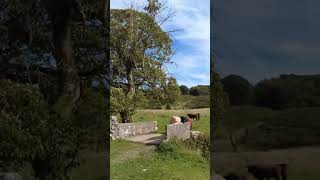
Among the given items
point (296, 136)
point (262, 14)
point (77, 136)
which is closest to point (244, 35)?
point (262, 14)

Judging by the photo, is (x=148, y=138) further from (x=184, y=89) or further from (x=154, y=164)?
(x=184, y=89)

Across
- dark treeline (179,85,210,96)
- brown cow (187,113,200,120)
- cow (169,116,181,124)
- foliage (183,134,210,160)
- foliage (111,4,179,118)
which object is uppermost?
foliage (111,4,179,118)

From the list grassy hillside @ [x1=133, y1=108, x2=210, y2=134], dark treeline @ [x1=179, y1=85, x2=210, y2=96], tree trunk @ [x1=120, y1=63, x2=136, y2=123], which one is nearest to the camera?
dark treeline @ [x1=179, y1=85, x2=210, y2=96]

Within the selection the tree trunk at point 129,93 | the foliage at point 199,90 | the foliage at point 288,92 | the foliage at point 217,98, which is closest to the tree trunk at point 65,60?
the tree trunk at point 129,93

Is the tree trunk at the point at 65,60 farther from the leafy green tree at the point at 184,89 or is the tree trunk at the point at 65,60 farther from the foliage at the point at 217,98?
the foliage at the point at 217,98

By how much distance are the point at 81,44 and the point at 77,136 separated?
883 mm

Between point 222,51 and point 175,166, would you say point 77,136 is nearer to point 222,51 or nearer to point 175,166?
point 175,166

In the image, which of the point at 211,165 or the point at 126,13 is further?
the point at 126,13

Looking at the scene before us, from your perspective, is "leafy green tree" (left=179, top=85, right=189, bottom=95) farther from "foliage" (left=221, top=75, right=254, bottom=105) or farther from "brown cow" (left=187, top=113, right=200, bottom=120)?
"foliage" (left=221, top=75, right=254, bottom=105)

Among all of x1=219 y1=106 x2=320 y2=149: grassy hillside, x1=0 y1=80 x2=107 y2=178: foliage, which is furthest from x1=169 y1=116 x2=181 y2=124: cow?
x1=0 y1=80 x2=107 y2=178: foliage

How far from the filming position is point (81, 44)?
17.4 feet

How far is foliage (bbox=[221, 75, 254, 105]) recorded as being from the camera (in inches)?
202

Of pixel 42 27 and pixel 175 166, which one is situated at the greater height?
pixel 42 27

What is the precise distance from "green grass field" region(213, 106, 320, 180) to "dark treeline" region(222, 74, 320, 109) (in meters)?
0.07
